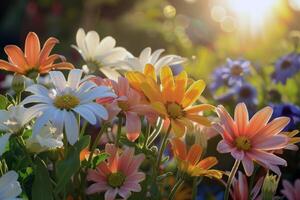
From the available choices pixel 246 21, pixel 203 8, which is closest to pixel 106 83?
pixel 246 21

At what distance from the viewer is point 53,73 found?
97 cm

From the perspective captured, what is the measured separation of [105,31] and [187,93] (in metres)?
4.87

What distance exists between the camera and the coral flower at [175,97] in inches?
37.1

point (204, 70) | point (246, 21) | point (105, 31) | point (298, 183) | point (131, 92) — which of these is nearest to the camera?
point (131, 92)

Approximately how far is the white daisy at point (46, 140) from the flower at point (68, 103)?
0.9 inches

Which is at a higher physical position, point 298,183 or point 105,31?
point 298,183

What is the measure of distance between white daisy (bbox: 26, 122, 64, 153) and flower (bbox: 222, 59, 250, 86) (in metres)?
0.94

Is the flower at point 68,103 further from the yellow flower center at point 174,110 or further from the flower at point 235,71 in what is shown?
the flower at point 235,71

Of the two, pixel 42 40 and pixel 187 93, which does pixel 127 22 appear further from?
pixel 187 93

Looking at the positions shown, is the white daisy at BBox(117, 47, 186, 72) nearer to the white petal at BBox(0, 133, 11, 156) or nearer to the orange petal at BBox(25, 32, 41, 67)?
the orange petal at BBox(25, 32, 41, 67)

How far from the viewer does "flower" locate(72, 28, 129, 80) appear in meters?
1.17

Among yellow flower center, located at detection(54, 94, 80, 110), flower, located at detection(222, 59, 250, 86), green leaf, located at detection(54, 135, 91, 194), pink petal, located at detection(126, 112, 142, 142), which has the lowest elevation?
flower, located at detection(222, 59, 250, 86)

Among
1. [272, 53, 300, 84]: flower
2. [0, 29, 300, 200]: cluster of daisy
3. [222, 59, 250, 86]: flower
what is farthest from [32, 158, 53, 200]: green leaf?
[272, 53, 300, 84]: flower

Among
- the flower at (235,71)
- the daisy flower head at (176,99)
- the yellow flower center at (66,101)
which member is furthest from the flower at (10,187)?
the flower at (235,71)
